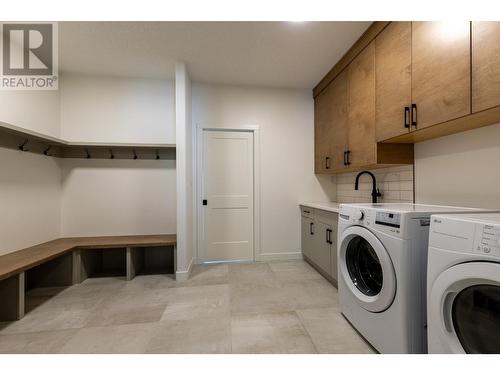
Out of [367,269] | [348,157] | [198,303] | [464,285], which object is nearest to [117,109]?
[198,303]

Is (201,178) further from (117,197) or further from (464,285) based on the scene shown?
(464,285)

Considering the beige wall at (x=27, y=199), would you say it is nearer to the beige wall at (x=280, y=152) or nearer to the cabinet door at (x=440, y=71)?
the beige wall at (x=280, y=152)

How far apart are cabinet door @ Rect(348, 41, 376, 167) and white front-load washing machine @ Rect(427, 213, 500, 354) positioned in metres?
1.22

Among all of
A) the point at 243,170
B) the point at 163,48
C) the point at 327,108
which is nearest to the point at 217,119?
the point at 243,170

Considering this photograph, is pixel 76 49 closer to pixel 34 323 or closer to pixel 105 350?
pixel 34 323

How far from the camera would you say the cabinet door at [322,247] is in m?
2.38

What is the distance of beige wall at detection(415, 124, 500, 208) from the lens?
4.61 feet

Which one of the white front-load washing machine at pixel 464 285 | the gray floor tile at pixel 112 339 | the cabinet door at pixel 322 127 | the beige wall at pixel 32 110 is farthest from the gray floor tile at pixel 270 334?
the beige wall at pixel 32 110

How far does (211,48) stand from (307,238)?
8.23 feet

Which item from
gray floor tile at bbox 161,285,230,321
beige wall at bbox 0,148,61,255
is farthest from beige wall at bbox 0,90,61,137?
gray floor tile at bbox 161,285,230,321

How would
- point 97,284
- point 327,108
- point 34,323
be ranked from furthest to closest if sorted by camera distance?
1. point 327,108
2. point 97,284
3. point 34,323
